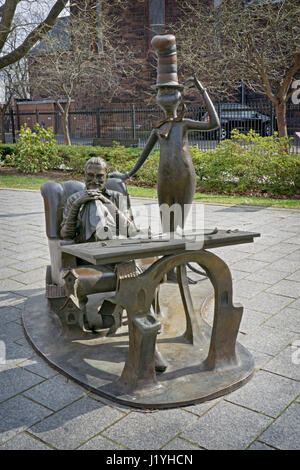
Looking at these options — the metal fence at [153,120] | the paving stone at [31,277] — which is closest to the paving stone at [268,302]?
the paving stone at [31,277]

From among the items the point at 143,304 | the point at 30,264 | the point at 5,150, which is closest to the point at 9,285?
the point at 30,264

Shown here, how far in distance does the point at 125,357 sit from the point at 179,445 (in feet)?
3.18

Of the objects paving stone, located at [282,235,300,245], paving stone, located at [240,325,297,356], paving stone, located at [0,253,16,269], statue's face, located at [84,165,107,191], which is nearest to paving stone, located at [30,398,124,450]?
paving stone, located at [240,325,297,356]

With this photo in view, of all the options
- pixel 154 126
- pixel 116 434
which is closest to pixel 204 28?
pixel 154 126

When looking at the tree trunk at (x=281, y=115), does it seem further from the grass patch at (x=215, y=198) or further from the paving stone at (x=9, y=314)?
the paving stone at (x=9, y=314)

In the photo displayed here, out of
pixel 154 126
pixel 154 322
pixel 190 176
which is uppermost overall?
pixel 154 126

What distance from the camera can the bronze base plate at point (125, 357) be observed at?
108 inches

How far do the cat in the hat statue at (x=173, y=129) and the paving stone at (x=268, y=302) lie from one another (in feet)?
3.20

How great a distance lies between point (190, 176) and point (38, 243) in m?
3.22

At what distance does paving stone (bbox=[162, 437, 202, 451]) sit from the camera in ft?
7.60

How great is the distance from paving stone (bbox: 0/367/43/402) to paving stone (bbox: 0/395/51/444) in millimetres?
80

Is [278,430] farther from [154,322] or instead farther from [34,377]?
[34,377]

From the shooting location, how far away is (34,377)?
9.96 ft

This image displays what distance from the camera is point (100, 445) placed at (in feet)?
7.72
